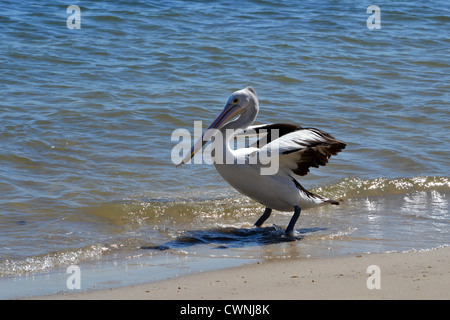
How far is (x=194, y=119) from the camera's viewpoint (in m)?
9.38

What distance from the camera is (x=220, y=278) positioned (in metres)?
4.46

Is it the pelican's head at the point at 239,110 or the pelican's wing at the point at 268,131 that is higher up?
the pelican's head at the point at 239,110

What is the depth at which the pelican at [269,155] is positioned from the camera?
5.76 meters

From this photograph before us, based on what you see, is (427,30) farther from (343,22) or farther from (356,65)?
(356,65)

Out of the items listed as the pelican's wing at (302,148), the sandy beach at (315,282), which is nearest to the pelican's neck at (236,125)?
the pelican's wing at (302,148)

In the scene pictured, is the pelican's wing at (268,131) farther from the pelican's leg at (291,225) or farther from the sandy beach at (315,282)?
the sandy beach at (315,282)

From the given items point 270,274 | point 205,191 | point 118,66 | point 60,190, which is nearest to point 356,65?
point 118,66

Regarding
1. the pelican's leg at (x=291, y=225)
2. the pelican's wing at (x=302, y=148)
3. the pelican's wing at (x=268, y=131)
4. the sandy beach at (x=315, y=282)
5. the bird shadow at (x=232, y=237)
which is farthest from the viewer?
the pelican's wing at (x=268, y=131)

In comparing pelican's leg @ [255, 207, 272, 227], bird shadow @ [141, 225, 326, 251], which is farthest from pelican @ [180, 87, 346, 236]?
bird shadow @ [141, 225, 326, 251]

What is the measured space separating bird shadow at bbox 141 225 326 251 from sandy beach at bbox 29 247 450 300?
715 millimetres

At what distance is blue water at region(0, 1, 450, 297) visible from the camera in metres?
5.70

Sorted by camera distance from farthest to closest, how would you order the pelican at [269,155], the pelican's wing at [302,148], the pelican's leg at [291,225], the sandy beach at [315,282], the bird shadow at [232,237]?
the pelican's leg at [291,225] < the pelican at [269,155] < the pelican's wing at [302,148] < the bird shadow at [232,237] < the sandy beach at [315,282]

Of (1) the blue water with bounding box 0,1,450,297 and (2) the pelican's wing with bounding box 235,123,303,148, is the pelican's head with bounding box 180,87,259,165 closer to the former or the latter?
(2) the pelican's wing with bounding box 235,123,303,148

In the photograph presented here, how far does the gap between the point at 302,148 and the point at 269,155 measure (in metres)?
0.27
